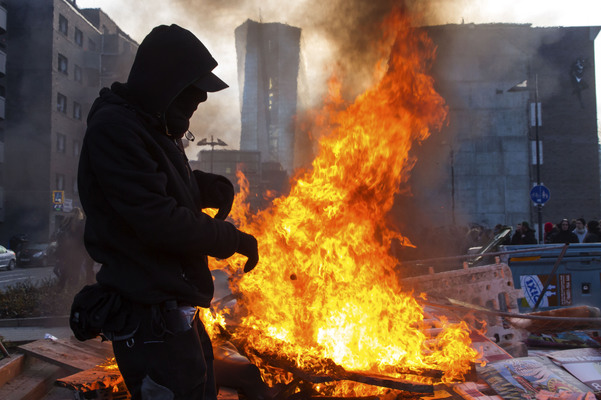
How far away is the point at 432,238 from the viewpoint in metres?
14.5

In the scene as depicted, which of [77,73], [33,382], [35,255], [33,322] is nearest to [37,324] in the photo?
[33,322]

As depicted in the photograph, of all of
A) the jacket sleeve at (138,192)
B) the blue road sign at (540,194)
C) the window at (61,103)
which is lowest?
the jacket sleeve at (138,192)

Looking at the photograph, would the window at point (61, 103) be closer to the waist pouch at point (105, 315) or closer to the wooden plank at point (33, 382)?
the wooden plank at point (33, 382)

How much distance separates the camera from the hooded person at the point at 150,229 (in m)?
1.83

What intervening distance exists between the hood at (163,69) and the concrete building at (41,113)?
29.7m

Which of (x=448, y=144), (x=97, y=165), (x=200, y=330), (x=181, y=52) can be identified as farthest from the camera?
(x=448, y=144)

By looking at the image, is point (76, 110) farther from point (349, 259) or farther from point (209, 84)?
point (209, 84)

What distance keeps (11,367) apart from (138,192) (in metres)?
3.54

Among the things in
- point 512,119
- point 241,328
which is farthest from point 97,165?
point 512,119

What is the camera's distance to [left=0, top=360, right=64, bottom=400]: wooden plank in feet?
13.0

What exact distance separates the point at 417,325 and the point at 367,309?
76 centimetres

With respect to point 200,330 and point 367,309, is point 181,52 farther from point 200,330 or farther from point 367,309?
point 367,309

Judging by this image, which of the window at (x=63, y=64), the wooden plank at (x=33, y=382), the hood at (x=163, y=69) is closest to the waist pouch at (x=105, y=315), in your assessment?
the hood at (x=163, y=69)

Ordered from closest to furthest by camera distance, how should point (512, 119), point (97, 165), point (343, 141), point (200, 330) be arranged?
point (97, 165), point (200, 330), point (343, 141), point (512, 119)
